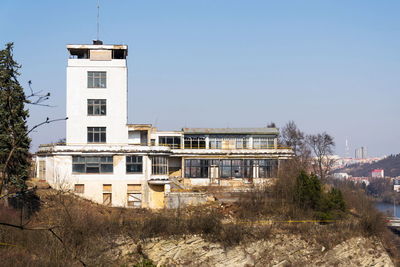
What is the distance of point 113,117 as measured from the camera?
42000 millimetres

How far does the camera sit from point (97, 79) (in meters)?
42.3

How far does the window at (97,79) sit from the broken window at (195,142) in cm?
1317

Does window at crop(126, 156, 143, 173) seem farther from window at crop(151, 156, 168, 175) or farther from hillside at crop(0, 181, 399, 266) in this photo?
hillside at crop(0, 181, 399, 266)

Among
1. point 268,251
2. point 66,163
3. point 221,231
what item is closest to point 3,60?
point 66,163

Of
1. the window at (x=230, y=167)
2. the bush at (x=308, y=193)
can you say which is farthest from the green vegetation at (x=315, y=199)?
the window at (x=230, y=167)

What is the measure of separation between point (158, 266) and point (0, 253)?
42.7 feet

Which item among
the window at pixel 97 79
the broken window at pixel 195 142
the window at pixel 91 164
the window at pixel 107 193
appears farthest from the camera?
the broken window at pixel 195 142

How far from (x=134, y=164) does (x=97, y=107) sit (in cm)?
603

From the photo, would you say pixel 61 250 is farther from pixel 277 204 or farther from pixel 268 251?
pixel 277 204

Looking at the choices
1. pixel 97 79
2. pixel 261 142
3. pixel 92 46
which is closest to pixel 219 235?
pixel 97 79

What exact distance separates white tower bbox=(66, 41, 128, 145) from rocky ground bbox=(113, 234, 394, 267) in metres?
11.4

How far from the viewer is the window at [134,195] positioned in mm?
41000

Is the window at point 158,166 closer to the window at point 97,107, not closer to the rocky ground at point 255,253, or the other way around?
the window at point 97,107

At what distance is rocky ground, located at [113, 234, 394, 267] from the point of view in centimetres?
3425
